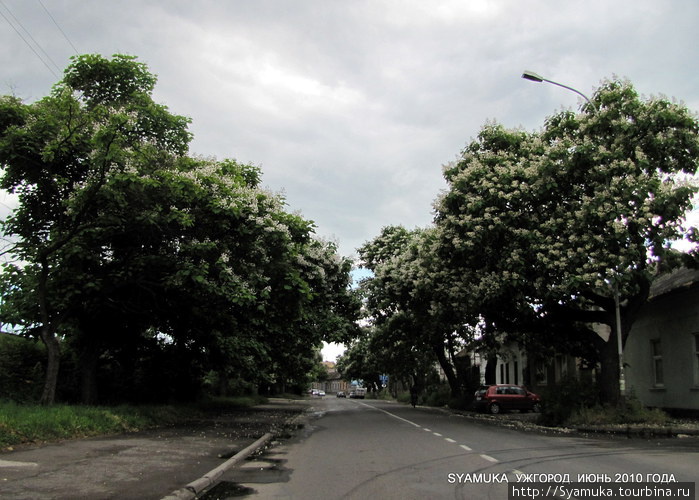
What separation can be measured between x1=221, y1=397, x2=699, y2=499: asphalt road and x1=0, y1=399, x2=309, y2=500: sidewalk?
733 mm

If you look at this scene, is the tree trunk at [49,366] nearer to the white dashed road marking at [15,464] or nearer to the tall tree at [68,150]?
the tall tree at [68,150]

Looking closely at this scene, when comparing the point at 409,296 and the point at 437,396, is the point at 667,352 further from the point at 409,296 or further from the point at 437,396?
the point at 437,396

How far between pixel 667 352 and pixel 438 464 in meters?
15.7

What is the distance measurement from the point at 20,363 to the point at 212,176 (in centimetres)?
777

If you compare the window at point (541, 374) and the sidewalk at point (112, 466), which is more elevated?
the window at point (541, 374)

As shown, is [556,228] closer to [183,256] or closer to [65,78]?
[183,256]

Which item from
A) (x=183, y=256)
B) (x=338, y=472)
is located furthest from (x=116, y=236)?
(x=338, y=472)

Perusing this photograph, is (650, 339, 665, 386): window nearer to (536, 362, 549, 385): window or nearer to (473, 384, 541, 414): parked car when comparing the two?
(473, 384, 541, 414): parked car

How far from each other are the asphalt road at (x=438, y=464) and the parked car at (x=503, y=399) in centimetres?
1547

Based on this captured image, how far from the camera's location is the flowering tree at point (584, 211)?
52.1ft

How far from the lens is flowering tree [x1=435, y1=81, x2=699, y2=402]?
15.9 meters

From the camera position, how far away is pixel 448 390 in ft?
138

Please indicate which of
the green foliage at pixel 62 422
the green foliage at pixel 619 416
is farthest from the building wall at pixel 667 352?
the green foliage at pixel 62 422

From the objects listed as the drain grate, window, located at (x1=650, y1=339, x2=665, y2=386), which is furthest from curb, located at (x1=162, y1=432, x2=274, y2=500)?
window, located at (x1=650, y1=339, x2=665, y2=386)
